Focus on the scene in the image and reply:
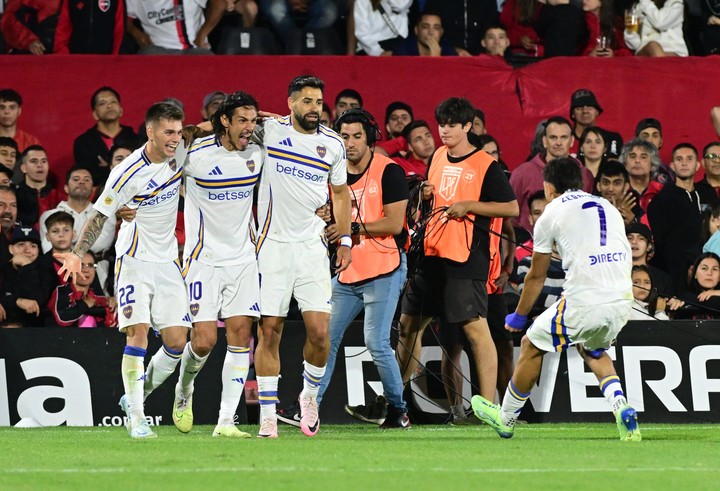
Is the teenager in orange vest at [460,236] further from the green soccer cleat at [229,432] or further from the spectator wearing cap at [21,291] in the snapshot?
the spectator wearing cap at [21,291]

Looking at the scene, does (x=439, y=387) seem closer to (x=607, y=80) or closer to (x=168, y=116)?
(x=168, y=116)

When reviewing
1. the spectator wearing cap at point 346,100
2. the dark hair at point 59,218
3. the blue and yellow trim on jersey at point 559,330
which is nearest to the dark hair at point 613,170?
the spectator wearing cap at point 346,100

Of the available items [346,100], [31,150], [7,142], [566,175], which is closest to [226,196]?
[566,175]

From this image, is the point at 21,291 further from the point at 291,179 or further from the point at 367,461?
the point at 367,461

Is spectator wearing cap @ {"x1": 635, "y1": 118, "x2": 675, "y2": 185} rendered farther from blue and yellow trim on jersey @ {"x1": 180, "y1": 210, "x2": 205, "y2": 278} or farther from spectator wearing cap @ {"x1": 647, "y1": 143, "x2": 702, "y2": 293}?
blue and yellow trim on jersey @ {"x1": 180, "y1": 210, "x2": 205, "y2": 278}

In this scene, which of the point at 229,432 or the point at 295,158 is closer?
the point at 229,432

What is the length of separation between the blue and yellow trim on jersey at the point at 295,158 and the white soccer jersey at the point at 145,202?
0.70m

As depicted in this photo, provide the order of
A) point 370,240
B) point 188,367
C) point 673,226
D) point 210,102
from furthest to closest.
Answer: point 210,102 → point 673,226 → point 370,240 → point 188,367

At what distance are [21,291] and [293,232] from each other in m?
3.91

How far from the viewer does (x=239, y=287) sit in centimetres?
957

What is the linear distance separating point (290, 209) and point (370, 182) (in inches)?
55.2

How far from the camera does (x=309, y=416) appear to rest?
985 centimetres

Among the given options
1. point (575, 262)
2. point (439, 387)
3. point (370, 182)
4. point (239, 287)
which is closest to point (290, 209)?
point (239, 287)

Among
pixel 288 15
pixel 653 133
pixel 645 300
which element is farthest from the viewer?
pixel 288 15
